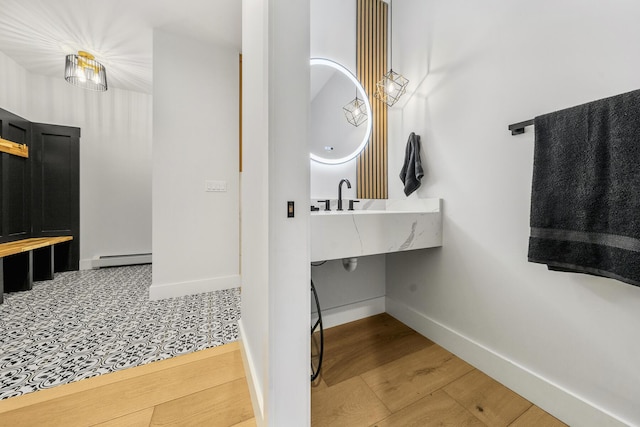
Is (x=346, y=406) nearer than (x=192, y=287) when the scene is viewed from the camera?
→ Yes

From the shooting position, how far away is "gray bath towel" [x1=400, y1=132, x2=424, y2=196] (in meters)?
1.58

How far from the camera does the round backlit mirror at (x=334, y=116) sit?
1.71 metres

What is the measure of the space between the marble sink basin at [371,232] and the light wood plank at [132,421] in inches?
36.4

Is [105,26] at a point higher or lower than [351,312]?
higher

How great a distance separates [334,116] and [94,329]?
221 centimetres

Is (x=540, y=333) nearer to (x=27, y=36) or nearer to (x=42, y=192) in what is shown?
(x=27, y=36)

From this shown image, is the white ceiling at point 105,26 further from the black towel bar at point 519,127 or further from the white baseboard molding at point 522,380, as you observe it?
the white baseboard molding at point 522,380

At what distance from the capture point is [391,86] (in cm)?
174

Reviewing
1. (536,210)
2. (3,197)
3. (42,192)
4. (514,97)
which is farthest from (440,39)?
(42,192)

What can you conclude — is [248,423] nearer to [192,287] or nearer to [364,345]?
[364,345]

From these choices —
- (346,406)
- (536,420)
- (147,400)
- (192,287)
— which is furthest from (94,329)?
(536,420)

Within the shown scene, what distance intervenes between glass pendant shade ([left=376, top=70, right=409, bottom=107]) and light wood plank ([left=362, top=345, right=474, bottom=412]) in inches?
68.4

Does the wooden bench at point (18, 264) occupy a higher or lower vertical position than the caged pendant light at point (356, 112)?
lower

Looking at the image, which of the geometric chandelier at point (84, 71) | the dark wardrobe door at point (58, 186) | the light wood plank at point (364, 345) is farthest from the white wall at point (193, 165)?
the dark wardrobe door at point (58, 186)
